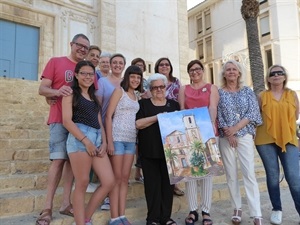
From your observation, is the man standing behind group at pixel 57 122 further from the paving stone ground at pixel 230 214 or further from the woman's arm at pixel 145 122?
the paving stone ground at pixel 230 214

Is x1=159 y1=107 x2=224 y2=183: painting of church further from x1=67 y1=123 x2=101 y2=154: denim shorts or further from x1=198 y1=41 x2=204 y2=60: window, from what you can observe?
x1=198 y1=41 x2=204 y2=60: window

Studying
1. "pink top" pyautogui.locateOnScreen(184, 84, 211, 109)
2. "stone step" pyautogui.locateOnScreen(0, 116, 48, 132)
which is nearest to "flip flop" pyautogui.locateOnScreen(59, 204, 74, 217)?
"pink top" pyautogui.locateOnScreen(184, 84, 211, 109)

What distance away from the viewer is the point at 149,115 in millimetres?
3596

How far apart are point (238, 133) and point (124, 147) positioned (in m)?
1.48

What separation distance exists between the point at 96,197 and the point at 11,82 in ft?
26.0

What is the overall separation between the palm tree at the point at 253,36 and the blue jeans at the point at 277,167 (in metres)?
7.94

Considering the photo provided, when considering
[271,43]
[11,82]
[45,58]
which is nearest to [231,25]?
[271,43]

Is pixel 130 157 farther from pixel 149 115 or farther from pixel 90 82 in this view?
pixel 90 82

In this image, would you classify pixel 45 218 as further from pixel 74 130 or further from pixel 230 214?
pixel 230 214

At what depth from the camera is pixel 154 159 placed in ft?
11.8

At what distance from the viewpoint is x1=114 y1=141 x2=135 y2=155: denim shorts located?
11.3 feet


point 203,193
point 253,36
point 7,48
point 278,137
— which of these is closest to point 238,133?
point 278,137

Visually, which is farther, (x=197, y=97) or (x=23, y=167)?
(x=23, y=167)

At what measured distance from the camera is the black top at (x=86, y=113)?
3.13 m
